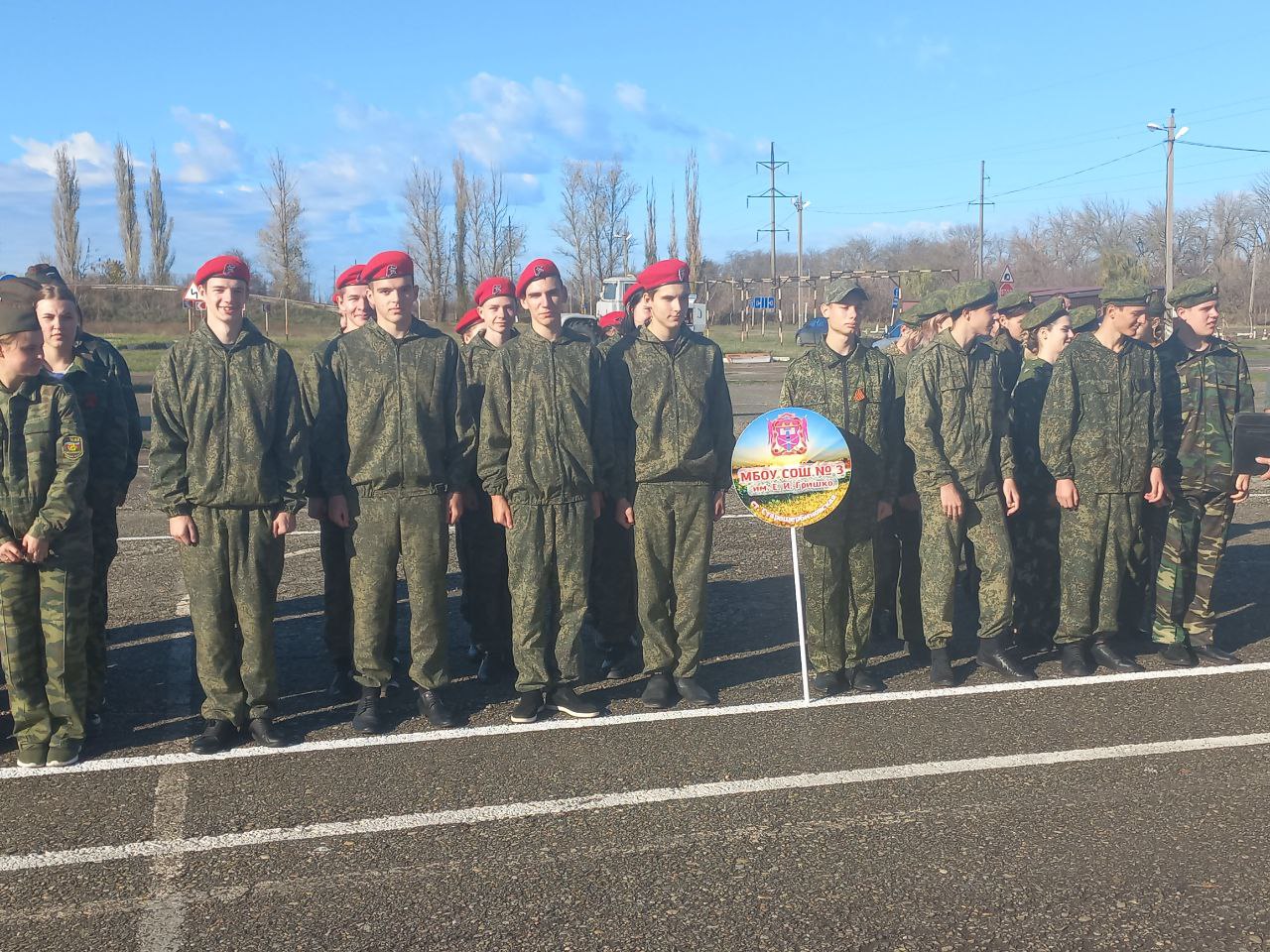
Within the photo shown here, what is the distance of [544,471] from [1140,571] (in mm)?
3457

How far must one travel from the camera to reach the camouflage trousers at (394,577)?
5328 mm

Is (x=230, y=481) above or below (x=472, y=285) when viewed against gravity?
below

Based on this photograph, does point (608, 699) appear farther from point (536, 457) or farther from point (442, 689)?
point (536, 457)

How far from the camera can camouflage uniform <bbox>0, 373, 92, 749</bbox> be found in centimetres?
474

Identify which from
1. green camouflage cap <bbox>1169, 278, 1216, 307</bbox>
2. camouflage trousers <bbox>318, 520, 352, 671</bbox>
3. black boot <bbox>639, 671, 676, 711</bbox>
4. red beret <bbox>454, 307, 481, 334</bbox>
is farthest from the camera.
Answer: red beret <bbox>454, 307, 481, 334</bbox>

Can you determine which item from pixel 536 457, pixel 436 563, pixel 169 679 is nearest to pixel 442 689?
pixel 436 563

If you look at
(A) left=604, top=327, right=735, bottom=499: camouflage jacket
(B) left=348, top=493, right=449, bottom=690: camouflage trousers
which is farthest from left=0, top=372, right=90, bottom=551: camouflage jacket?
(A) left=604, top=327, right=735, bottom=499: camouflage jacket

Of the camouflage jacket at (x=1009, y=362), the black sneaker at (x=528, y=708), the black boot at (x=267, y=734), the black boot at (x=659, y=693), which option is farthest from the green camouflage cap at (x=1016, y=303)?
the black boot at (x=267, y=734)

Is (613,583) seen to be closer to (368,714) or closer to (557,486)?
(557,486)

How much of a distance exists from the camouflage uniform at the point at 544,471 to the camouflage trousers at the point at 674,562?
29 cm

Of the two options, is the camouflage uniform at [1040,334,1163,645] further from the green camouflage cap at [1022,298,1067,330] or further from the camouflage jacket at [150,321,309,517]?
the camouflage jacket at [150,321,309,517]

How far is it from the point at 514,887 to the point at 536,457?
2.23 m

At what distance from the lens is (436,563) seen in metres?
5.36

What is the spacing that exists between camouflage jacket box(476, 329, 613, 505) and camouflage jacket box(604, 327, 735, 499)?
8.2 inches
